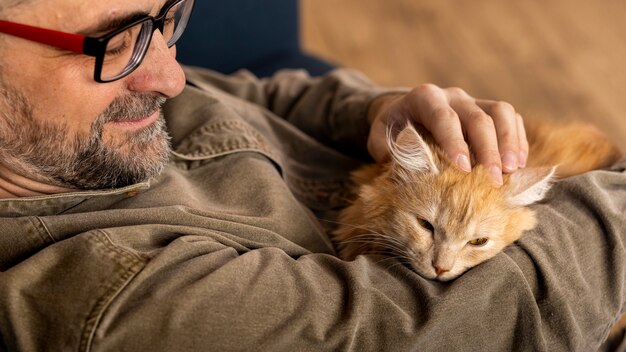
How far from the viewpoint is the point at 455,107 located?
1477 mm

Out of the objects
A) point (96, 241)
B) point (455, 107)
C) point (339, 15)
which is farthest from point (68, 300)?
point (339, 15)

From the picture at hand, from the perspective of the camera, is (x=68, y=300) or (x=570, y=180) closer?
(x=68, y=300)

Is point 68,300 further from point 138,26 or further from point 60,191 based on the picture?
point 138,26

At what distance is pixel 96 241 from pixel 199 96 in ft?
2.16

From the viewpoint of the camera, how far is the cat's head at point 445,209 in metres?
1.44

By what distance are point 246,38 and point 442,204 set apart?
53.7 inches

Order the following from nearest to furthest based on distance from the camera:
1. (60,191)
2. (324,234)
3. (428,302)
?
1. (428,302)
2. (60,191)
3. (324,234)

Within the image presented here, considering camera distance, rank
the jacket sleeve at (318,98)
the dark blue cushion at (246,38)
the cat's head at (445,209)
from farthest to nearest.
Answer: the dark blue cushion at (246,38) < the jacket sleeve at (318,98) < the cat's head at (445,209)

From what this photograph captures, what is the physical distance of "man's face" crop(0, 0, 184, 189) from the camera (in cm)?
117

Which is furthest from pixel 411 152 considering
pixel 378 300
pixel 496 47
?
pixel 496 47

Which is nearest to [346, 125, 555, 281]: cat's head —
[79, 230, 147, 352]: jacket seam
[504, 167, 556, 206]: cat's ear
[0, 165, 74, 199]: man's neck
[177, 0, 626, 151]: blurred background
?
[504, 167, 556, 206]: cat's ear

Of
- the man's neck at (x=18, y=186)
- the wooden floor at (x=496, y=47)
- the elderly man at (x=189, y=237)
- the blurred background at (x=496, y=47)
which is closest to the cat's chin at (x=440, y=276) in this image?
the elderly man at (x=189, y=237)

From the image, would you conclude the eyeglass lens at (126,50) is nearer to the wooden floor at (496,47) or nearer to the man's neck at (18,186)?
the man's neck at (18,186)

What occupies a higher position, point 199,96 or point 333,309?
point 199,96
